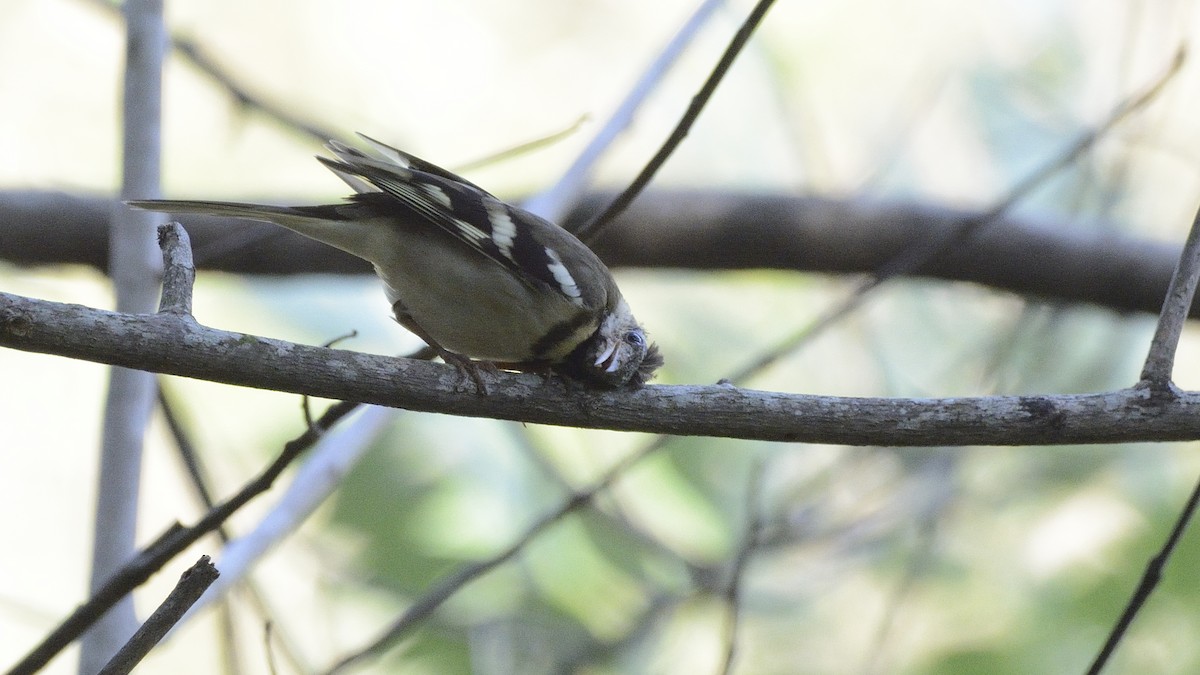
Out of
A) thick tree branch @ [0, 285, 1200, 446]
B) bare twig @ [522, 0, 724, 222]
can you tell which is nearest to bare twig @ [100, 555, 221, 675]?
thick tree branch @ [0, 285, 1200, 446]

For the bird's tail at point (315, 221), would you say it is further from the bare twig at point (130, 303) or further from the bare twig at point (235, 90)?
the bare twig at point (235, 90)

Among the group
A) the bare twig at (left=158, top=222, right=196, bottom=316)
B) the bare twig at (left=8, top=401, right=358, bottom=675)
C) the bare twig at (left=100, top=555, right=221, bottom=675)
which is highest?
the bare twig at (left=158, top=222, right=196, bottom=316)

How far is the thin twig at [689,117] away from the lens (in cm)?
283

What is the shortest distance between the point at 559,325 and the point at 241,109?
2806 mm

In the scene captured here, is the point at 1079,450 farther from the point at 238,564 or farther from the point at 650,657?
the point at 238,564

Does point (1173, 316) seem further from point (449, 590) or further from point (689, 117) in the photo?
point (449, 590)

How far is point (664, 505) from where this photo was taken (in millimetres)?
5820

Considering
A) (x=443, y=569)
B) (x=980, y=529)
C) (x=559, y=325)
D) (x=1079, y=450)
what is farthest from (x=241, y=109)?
(x=1079, y=450)

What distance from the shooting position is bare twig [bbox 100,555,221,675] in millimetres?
1778

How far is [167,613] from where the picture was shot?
70.9 inches

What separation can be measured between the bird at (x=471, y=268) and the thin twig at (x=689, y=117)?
19 centimetres

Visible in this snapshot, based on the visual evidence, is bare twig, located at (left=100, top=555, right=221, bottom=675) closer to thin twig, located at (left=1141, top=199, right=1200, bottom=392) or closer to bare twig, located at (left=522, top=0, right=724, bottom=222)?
thin twig, located at (left=1141, top=199, right=1200, bottom=392)

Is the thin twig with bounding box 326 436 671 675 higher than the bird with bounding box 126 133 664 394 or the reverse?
the reverse

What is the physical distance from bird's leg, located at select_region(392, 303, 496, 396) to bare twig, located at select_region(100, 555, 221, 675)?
2.98 ft
